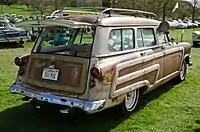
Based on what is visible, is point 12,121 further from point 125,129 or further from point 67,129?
point 125,129

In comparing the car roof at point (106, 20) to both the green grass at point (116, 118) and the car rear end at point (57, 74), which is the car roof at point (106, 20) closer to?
the car rear end at point (57, 74)

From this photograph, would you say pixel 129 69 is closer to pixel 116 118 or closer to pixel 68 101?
pixel 116 118

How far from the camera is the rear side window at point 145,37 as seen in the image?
584 centimetres

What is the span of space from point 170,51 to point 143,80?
1505 millimetres

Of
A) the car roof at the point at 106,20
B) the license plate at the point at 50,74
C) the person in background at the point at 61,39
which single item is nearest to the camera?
the license plate at the point at 50,74

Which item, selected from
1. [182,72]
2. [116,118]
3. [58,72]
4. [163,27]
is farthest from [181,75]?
[58,72]

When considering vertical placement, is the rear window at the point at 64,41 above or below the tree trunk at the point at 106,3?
below

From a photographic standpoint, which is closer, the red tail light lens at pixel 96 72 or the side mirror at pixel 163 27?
the red tail light lens at pixel 96 72

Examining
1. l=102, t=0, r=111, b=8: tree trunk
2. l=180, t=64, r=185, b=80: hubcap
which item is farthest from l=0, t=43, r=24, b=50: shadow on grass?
l=180, t=64, r=185, b=80: hubcap

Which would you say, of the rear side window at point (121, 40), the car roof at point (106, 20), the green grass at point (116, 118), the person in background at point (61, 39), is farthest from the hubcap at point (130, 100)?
the person in background at point (61, 39)

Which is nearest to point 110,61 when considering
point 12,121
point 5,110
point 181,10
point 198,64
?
point 12,121

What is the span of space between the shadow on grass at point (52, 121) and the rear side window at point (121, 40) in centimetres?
111

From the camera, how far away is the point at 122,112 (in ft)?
17.6

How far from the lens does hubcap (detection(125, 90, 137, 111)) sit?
18.1ft
